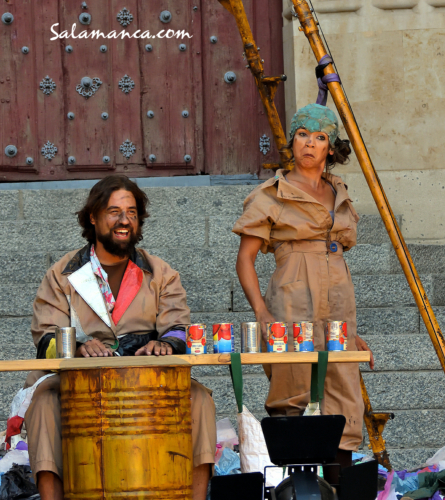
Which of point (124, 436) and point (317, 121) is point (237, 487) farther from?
point (317, 121)

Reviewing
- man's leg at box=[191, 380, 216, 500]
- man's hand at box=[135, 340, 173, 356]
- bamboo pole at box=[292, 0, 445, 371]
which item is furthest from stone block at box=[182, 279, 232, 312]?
man's leg at box=[191, 380, 216, 500]

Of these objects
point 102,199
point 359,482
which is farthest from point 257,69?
point 359,482

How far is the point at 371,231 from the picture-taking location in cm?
636

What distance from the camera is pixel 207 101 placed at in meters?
7.36

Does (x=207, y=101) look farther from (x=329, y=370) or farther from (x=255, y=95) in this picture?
(x=329, y=370)

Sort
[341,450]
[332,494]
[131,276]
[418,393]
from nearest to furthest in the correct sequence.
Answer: [332,494]
[341,450]
[131,276]
[418,393]

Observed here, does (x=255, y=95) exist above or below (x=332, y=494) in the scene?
above

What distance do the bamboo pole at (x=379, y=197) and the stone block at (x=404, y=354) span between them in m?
1.13

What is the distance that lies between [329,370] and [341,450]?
334 millimetres

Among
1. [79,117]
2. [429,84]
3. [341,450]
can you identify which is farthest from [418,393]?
[79,117]

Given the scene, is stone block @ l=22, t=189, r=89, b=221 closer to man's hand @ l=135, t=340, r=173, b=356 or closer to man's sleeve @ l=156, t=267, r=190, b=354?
man's sleeve @ l=156, t=267, r=190, b=354

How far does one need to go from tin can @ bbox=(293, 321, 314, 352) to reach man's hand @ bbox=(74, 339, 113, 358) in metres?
0.74

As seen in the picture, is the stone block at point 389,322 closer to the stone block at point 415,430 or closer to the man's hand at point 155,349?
the stone block at point 415,430

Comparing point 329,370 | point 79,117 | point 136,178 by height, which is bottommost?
point 329,370
